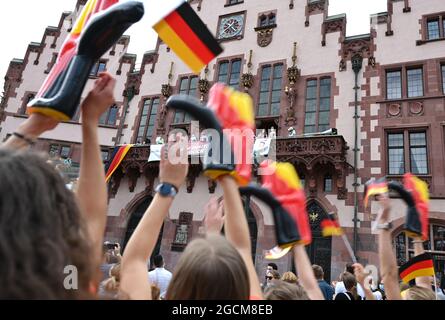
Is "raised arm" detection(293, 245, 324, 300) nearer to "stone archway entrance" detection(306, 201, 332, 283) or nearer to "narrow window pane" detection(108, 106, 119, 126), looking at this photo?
"stone archway entrance" detection(306, 201, 332, 283)

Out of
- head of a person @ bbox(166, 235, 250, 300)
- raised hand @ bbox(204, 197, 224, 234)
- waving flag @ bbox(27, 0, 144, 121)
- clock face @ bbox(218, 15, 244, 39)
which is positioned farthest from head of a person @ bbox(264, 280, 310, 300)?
clock face @ bbox(218, 15, 244, 39)

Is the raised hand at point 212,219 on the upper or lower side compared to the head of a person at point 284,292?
upper

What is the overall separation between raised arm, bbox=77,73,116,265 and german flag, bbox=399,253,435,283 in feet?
9.86

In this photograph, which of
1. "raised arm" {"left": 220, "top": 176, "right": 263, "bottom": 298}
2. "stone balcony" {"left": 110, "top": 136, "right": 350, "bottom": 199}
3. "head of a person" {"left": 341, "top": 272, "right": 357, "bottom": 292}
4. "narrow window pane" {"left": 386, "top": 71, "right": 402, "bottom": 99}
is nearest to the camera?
"raised arm" {"left": 220, "top": 176, "right": 263, "bottom": 298}

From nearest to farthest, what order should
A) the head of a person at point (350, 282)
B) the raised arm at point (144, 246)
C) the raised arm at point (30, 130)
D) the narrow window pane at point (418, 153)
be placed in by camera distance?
1. the raised arm at point (30, 130)
2. the raised arm at point (144, 246)
3. the head of a person at point (350, 282)
4. the narrow window pane at point (418, 153)

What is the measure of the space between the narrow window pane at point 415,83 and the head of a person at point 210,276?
16240 millimetres

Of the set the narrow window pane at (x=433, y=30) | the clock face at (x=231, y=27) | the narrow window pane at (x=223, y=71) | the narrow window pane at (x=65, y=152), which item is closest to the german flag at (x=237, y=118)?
the narrow window pane at (x=433, y=30)

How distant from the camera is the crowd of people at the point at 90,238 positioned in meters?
0.89

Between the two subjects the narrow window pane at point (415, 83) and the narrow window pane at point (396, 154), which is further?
the narrow window pane at point (415, 83)

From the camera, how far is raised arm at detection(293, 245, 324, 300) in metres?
2.47

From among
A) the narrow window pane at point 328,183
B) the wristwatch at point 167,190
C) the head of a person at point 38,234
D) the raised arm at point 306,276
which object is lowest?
the head of a person at point 38,234

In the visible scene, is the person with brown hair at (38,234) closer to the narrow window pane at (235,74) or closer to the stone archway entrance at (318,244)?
Result: the stone archway entrance at (318,244)

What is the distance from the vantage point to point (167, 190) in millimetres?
2102
